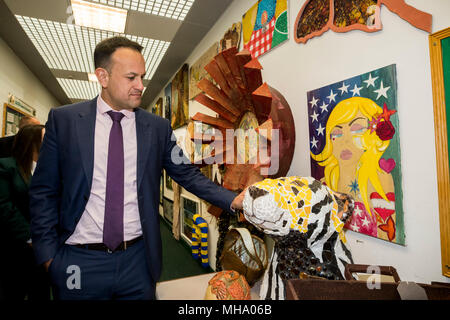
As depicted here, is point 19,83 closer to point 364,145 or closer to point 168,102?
point 168,102

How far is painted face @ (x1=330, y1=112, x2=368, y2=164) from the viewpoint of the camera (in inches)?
39.9

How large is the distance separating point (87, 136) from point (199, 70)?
207cm

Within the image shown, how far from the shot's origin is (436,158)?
0.79m

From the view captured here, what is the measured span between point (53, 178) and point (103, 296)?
531 millimetres

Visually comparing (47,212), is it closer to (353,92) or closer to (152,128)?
(152,128)

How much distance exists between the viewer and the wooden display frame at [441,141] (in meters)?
0.77

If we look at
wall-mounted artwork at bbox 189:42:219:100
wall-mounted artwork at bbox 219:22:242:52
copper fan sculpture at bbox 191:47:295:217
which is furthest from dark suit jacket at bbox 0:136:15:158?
wall-mounted artwork at bbox 219:22:242:52

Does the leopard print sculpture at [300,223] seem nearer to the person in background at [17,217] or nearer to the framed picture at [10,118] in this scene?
the person in background at [17,217]

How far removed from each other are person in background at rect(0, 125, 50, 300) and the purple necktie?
101 cm

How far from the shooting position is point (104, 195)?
108 cm

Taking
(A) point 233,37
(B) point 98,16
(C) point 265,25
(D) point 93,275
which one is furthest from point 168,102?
(D) point 93,275

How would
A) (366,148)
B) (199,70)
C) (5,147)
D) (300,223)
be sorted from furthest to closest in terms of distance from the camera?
1. (199,70)
2. (5,147)
3. (366,148)
4. (300,223)

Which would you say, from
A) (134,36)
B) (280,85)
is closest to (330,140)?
(280,85)

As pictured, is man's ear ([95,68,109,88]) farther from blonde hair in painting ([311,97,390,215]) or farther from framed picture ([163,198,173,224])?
framed picture ([163,198,173,224])
